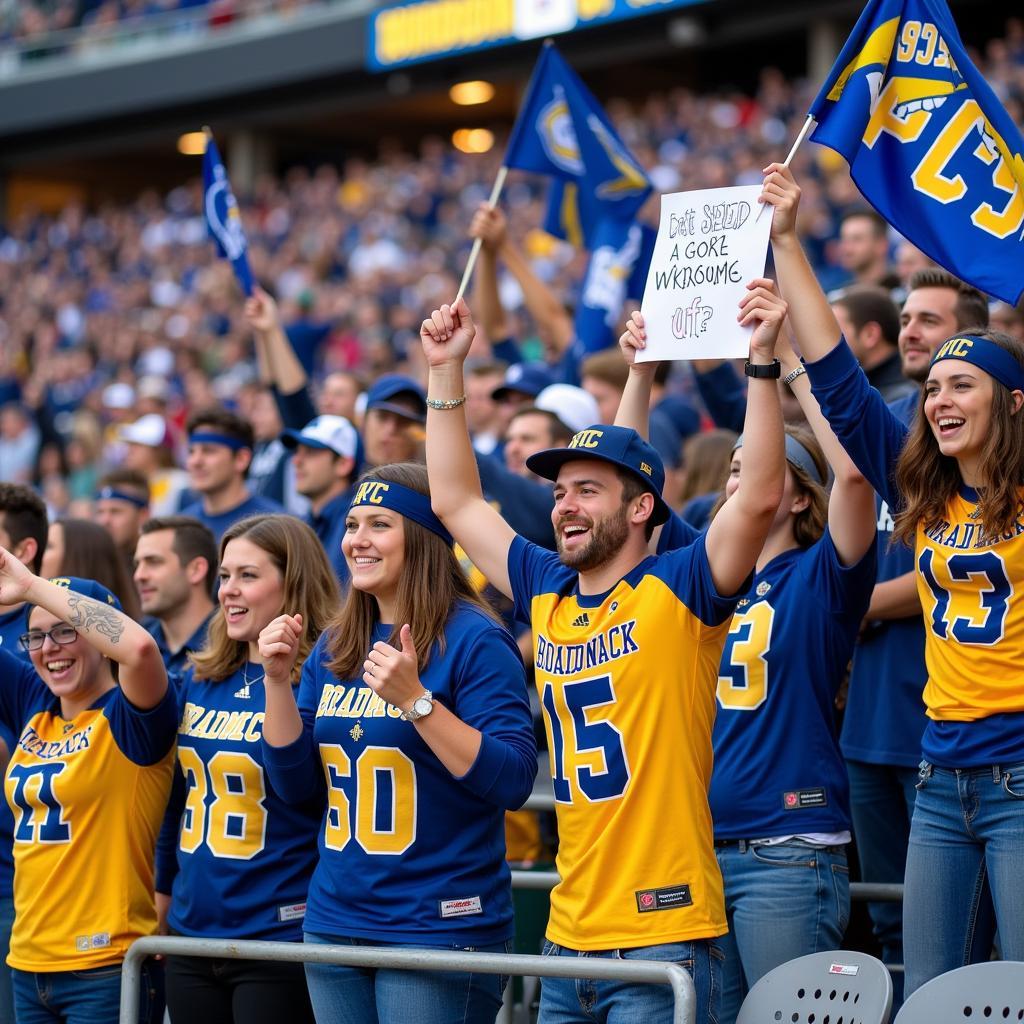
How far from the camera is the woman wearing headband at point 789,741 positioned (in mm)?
3945

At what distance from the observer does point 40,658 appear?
4.68m

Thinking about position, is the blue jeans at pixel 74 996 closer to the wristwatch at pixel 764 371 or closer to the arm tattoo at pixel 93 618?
the arm tattoo at pixel 93 618

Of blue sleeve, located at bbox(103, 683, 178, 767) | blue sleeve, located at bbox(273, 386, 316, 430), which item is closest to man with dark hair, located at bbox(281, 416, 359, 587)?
blue sleeve, located at bbox(273, 386, 316, 430)

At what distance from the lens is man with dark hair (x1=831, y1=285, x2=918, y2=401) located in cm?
Result: 542

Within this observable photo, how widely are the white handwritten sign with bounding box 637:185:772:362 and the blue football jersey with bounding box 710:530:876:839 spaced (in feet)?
2.10

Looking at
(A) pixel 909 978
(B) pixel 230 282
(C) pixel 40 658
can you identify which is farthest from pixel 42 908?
(B) pixel 230 282

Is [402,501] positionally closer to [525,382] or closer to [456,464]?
[456,464]

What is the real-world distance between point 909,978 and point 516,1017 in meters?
1.65

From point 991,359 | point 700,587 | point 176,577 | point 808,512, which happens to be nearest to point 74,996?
point 176,577

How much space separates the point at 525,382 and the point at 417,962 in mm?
4012

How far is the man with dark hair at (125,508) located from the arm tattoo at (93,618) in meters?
2.58

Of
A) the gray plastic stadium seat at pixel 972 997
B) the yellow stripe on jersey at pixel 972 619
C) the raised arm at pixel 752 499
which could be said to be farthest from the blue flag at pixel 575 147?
the gray plastic stadium seat at pixel 972 997

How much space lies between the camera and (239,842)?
423 cm

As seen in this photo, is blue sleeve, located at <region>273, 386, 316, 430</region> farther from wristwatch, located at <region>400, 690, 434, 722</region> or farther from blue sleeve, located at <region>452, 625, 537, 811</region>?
wristwatch, located at <region>400, 690, 434, 722</region>
